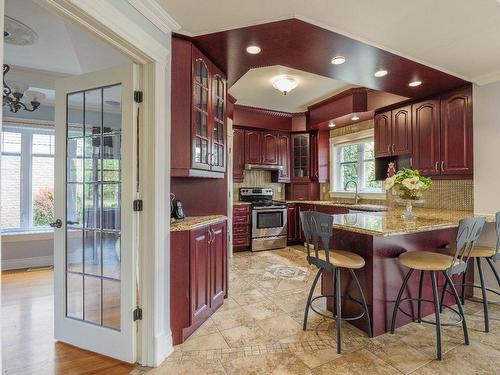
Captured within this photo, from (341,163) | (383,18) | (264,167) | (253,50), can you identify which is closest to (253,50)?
(253,50)

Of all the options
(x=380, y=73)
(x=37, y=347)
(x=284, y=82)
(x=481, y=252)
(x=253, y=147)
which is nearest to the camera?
(x=37, y=347)

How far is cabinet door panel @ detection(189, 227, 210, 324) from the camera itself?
2.21m

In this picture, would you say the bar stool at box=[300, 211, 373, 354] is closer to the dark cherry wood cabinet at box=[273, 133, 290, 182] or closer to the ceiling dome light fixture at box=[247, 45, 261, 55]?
the ceiling dome light fixture at box=[247, 45, 261, 55]

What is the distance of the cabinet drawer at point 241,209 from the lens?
4.90m

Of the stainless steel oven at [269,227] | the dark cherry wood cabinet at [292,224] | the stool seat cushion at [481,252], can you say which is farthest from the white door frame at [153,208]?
the dark cherry wood cabinet at [292,224]

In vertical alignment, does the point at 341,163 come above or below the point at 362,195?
above

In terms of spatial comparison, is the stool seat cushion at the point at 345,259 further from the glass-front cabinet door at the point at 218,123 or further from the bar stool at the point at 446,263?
the glass-front cabinet door at the point at 218,123

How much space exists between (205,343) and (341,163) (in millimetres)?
4377


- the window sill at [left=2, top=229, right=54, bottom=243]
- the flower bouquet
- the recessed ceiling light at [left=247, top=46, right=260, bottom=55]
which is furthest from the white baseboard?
the flower bouquet

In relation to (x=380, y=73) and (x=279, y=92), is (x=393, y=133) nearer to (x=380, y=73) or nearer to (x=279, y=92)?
(x=380, y=73)

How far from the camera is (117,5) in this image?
5.34 feet

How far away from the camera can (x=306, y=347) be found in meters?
2.12

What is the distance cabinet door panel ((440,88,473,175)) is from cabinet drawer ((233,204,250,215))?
2.94 m

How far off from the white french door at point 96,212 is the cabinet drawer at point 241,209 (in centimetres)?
294
